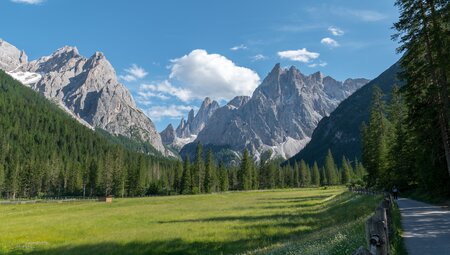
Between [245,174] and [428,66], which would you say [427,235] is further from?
[245,174]

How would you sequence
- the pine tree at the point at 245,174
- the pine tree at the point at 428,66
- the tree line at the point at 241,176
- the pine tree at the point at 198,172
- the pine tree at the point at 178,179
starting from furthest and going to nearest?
the pine tree at the point at 245,174 < the pine tree at the point at 178,179 < the pine tree at the point at 198,172 < the tree line at the point at 241,176 < the pine tree at the point at 428,66

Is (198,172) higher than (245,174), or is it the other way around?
(198,172)

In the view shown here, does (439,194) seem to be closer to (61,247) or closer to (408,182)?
(408,182)

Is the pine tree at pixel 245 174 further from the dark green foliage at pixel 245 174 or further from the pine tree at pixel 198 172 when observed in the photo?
the pine tree at pixel 198 172

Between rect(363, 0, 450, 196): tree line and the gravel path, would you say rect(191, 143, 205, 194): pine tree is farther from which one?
the gravel path

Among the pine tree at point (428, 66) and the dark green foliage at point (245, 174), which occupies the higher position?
the pine tree at point (428, 66)

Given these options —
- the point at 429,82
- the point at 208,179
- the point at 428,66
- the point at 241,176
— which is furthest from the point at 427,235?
the point at 241,176

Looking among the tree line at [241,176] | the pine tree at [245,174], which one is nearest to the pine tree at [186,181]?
the tree line at [241,176]

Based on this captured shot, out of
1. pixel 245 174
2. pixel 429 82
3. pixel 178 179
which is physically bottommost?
pixel 178 179

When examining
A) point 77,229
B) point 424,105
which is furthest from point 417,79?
point 77,229

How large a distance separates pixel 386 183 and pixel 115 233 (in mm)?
56447

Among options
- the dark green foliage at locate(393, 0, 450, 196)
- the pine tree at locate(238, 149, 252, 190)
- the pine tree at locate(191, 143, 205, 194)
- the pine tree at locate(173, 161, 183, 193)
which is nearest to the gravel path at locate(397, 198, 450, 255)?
the dark green foliage at locate(393, 0, 450, 196)

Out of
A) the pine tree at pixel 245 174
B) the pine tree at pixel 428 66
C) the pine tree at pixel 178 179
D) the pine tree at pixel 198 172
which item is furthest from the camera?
the pine tree at pixel 245 174

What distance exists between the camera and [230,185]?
596 ft
